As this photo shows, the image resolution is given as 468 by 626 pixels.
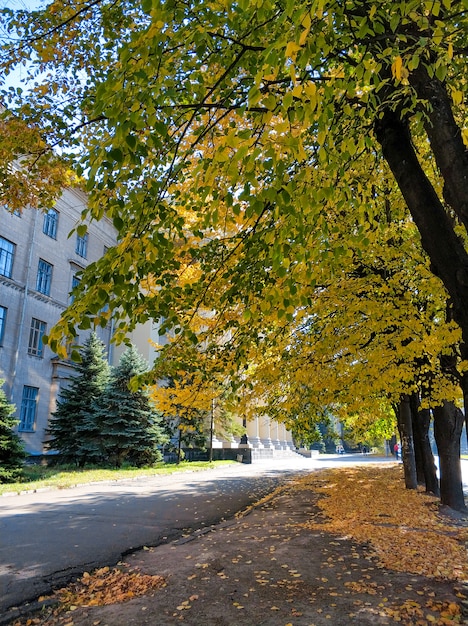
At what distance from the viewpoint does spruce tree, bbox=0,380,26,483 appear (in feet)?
53.8

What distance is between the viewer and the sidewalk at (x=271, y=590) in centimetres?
417

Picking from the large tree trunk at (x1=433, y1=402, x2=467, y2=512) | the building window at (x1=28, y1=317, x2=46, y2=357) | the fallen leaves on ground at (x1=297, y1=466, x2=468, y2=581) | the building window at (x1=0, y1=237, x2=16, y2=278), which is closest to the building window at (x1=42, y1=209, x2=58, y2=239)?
the building window at (x1=0, y1=237, x2=16, y2=278)

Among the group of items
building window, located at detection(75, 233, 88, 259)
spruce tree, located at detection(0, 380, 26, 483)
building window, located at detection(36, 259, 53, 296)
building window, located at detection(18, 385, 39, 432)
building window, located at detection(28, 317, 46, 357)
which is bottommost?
spruce tree, located at detection(0, 380, 26, 483)

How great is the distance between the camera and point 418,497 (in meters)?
12.6

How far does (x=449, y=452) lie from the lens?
11.0 metres

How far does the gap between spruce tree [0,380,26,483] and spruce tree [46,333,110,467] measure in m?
6.30

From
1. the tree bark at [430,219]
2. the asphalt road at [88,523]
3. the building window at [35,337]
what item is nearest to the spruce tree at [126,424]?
the building window at [35,337]

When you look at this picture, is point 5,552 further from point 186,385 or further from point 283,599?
point 283,599

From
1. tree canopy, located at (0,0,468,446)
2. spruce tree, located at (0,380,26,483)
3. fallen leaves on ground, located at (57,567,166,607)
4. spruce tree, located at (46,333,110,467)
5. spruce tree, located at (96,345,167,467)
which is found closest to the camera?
tree canopy, located at (0,0,468,446)

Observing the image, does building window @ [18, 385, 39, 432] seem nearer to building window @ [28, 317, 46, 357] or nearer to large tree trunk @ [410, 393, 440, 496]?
building window @ [28, 317, 46, 357]

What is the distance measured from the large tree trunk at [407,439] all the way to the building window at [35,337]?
2172cm

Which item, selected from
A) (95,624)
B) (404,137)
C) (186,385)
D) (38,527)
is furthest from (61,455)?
(404,137)

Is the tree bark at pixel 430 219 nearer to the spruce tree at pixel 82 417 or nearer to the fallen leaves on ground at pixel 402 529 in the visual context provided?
the fallen leaves on ground at pixel 402 529

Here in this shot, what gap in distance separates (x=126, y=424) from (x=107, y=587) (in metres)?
20.2
